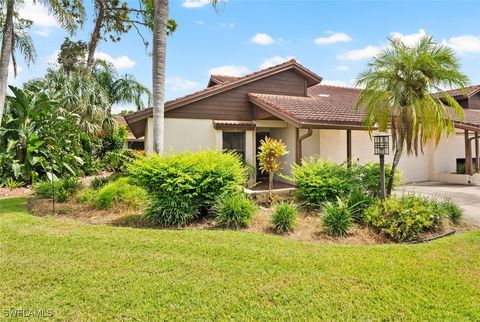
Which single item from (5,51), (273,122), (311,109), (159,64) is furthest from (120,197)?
(5,51)

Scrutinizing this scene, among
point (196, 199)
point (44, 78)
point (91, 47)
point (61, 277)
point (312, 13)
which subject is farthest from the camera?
point (91, 47)

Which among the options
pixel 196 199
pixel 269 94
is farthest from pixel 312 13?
Answer: pixel 196 199

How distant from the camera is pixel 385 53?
7859 mm

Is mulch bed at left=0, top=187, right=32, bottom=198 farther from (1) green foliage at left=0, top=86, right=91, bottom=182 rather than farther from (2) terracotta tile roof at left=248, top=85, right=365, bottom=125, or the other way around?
(2) terracotta tile roof at left=248, top=85, right=365, bottom=125

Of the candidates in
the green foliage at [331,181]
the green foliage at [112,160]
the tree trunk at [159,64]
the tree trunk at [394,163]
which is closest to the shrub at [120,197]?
the tree trunk at [159,64]

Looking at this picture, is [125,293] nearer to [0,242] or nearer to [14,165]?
[0,242]

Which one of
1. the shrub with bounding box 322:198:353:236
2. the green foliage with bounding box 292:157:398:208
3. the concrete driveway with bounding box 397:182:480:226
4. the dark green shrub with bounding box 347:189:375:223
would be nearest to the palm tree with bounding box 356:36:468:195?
the green foliage with bounding box 292:157:398:208

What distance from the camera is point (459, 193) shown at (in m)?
11.7

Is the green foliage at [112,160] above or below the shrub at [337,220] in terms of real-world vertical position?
above

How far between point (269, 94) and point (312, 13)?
12.1 ft

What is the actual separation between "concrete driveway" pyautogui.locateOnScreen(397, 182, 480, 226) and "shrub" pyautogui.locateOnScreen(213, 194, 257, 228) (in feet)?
19.5

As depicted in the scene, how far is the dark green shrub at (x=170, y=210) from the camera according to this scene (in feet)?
23.1

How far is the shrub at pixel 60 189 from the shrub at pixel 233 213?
574cm

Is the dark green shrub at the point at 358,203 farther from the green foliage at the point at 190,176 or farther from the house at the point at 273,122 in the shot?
the house at the point at 273,122
